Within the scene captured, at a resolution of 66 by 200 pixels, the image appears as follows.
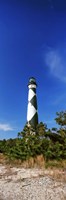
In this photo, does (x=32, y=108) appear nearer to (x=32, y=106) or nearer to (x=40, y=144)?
(x=32, y=106)

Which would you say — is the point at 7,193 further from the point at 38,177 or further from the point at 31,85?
the point at 31,85

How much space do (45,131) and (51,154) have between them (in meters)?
1.90

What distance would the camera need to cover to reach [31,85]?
17734 millimetres

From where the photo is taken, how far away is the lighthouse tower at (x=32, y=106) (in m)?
16.8

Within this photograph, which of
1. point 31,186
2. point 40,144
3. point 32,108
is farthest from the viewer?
point 32,108

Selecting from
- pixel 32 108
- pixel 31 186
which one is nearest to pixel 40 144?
pixel 31 186

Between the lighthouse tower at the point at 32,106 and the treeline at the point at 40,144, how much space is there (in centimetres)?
325

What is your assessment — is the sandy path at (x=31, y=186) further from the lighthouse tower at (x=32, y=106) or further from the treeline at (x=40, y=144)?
the lighthouse tower at (x=32, y=106)

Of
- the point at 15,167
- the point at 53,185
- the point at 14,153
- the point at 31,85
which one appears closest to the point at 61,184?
the point at 53,185

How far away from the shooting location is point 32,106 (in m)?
17.2

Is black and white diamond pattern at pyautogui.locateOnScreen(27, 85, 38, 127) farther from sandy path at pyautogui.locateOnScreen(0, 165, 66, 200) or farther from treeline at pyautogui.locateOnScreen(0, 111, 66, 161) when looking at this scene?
sandy path at pyautogui.locateOnScreen(0, 165, 66, 200)

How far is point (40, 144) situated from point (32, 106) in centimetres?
586

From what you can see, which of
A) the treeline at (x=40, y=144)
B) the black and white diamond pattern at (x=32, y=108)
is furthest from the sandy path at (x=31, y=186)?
the black and white diamond pattern at (x=32, y=108)

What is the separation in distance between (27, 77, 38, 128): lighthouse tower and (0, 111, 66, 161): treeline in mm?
3249
